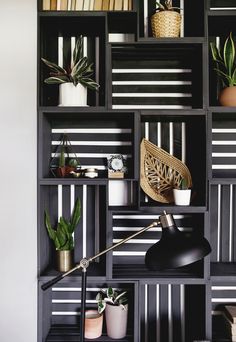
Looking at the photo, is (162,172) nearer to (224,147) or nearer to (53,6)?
(224,147)

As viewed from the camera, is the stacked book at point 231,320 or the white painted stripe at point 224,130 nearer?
the stacked book at point 231,320

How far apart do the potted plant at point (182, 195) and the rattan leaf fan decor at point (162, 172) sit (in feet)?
0.38

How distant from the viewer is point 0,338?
1.56 m

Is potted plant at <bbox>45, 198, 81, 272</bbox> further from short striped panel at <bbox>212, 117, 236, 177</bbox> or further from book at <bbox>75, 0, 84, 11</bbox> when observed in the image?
book at <bbox>75, 0, 84, 11</bbox>

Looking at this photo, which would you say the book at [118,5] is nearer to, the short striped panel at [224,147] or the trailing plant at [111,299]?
the short striped panel at [224,147]

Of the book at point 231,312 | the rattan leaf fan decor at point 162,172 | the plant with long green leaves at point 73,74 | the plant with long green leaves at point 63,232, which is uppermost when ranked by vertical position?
the plant with long green leaves at point 73,74

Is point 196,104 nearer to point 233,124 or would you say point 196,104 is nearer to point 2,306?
point 233,124

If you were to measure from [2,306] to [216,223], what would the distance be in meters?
1.10

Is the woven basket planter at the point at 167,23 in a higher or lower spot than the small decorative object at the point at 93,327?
higher

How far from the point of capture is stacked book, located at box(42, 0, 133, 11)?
5.38ft

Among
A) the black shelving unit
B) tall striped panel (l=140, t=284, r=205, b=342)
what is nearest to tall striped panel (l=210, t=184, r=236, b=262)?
the black shelving unit

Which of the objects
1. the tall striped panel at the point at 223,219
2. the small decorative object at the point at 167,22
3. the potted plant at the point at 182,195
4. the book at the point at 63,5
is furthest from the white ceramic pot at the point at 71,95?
the tall striped panel at the point at 223,219

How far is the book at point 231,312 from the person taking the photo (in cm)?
168

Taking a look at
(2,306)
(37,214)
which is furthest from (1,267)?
(37,214)
